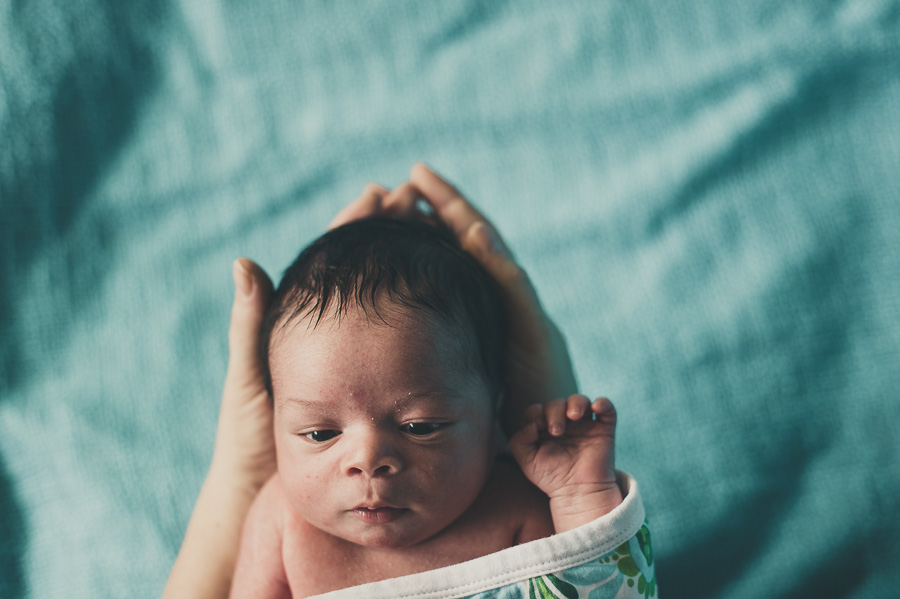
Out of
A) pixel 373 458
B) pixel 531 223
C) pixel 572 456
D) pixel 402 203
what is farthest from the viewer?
pixel 531 223

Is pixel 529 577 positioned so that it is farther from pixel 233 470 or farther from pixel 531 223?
pixel 531 223

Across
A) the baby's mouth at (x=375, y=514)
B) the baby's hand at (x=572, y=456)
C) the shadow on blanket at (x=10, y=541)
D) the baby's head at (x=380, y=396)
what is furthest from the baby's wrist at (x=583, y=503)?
the shadow on blanket at (x=10, y=541)

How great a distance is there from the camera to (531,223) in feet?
5.51

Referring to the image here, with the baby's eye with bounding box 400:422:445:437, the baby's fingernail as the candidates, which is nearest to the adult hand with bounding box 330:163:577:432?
the baby's fingernail

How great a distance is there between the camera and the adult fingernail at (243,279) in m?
1.10

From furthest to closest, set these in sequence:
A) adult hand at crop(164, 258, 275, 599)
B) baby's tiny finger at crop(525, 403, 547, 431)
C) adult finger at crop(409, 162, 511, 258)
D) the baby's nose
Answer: adult finger at crop(409, 162, 511, 258)
adult hand at crop(164, 258, 275, 599)
baby's tiny finger at crop(525, 403, 547, 431)
the baby's nose

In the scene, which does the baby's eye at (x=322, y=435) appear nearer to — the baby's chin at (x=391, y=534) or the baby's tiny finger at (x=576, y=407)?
the baby's chin at (x=391, y=534)

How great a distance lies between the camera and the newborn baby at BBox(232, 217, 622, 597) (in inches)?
36.8

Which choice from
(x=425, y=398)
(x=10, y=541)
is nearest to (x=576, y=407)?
(x=425, y=398)

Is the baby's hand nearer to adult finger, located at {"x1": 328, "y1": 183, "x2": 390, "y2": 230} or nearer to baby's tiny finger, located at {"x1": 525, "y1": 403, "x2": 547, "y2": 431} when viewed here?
baby's tiny finger, located at {"x1": 525, "y1": 403, "x2": 547, "y2": 431}

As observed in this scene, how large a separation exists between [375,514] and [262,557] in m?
0.22

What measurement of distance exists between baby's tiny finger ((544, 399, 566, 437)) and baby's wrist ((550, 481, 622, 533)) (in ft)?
0.25

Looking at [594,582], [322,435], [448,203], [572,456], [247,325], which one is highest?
[448,203]

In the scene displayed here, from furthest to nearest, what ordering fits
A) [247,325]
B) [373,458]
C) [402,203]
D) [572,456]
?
[402,203]
[247,325]
[572,456]
[373,458]
